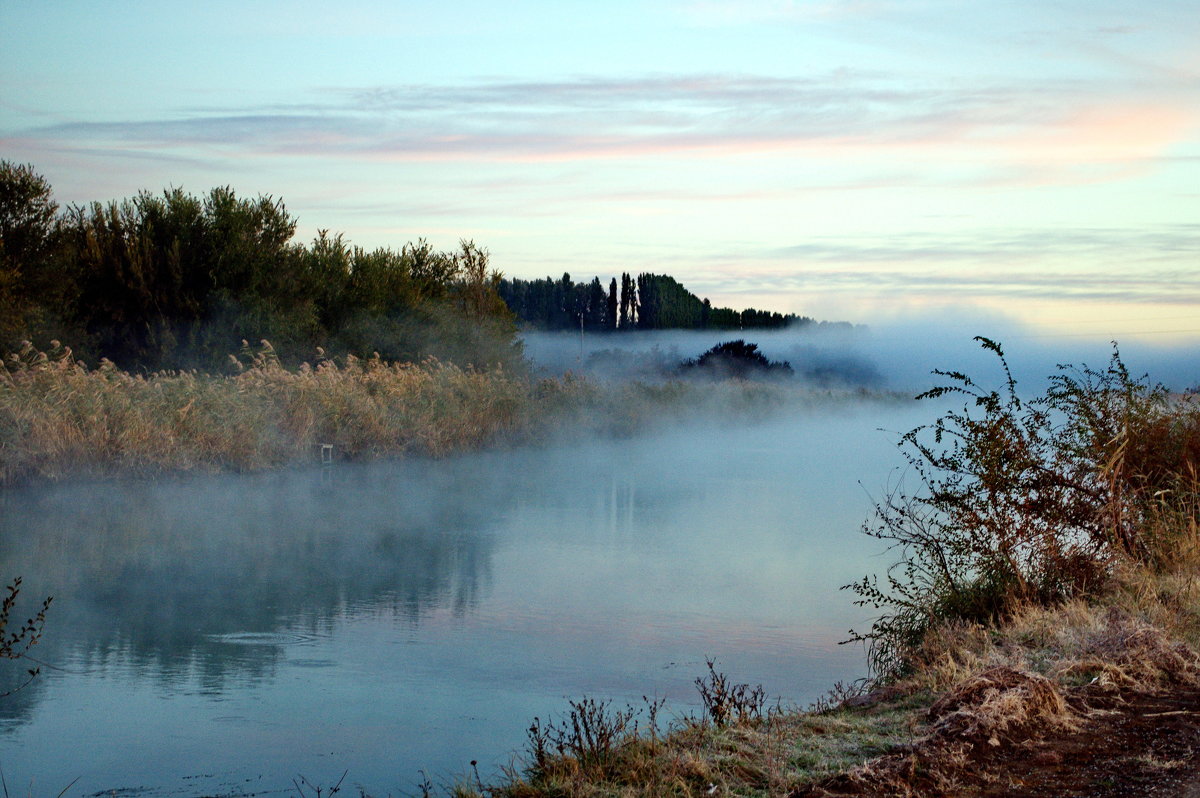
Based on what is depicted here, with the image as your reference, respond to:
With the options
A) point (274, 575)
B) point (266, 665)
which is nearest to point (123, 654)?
point (266, 665)

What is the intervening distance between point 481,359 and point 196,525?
20150mm

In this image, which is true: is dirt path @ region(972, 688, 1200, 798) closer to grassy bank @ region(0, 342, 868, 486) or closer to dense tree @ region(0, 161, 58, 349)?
grassy bank @ region(0, 342, 868, 486)

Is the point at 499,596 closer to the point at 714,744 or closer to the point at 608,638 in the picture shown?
the point at 608,638

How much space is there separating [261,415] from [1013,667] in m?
13.7

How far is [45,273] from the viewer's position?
22.9 meters

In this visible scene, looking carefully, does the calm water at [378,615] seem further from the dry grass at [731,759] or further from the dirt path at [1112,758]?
the dirt path at [1112,758]

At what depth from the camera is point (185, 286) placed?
86.6 feet

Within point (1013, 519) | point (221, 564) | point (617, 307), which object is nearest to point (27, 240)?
point (221, 564)

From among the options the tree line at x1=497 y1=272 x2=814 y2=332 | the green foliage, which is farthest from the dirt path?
the tree line at x1=497 y1=272 x2=814 y2=332

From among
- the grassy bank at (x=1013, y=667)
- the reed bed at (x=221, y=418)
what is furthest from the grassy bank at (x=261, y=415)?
the grassy bank at (x=1013, y=667)

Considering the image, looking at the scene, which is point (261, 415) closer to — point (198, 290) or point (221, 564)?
point (221, 564)

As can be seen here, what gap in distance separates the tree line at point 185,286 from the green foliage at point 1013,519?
18.3m

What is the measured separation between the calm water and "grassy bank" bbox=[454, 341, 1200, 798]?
0.67m

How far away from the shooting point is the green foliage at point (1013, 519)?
277 inches
